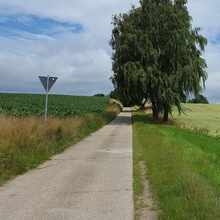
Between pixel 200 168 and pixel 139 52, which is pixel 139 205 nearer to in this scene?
pixel 200 168

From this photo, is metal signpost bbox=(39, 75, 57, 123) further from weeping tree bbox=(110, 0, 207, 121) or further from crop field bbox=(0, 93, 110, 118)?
weeping tree bbox=(110, 0, 207, 121)

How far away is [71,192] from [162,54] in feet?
78.8

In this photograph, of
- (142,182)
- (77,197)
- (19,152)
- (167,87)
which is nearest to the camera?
(77,197)

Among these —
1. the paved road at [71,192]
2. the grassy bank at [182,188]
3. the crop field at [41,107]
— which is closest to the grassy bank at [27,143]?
the paved road at [71,192]

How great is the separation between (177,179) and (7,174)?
4.29m

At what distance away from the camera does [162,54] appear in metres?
28.5

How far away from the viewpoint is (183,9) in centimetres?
3081

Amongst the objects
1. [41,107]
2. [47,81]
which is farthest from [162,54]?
[47,81]

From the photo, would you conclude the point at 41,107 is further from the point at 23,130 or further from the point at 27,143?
the point at 27,143

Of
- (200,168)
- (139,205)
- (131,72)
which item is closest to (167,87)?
(131,72)

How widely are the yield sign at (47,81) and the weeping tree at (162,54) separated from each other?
13866mm

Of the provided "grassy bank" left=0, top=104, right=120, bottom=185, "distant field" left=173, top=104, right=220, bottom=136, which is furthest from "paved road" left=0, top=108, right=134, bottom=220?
"distant field" left=173, top=104, right=220, bottom=136

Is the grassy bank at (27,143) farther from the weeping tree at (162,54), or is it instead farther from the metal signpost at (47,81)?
the weeping tree at (162,54)

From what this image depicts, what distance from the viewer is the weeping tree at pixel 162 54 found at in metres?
27.6
